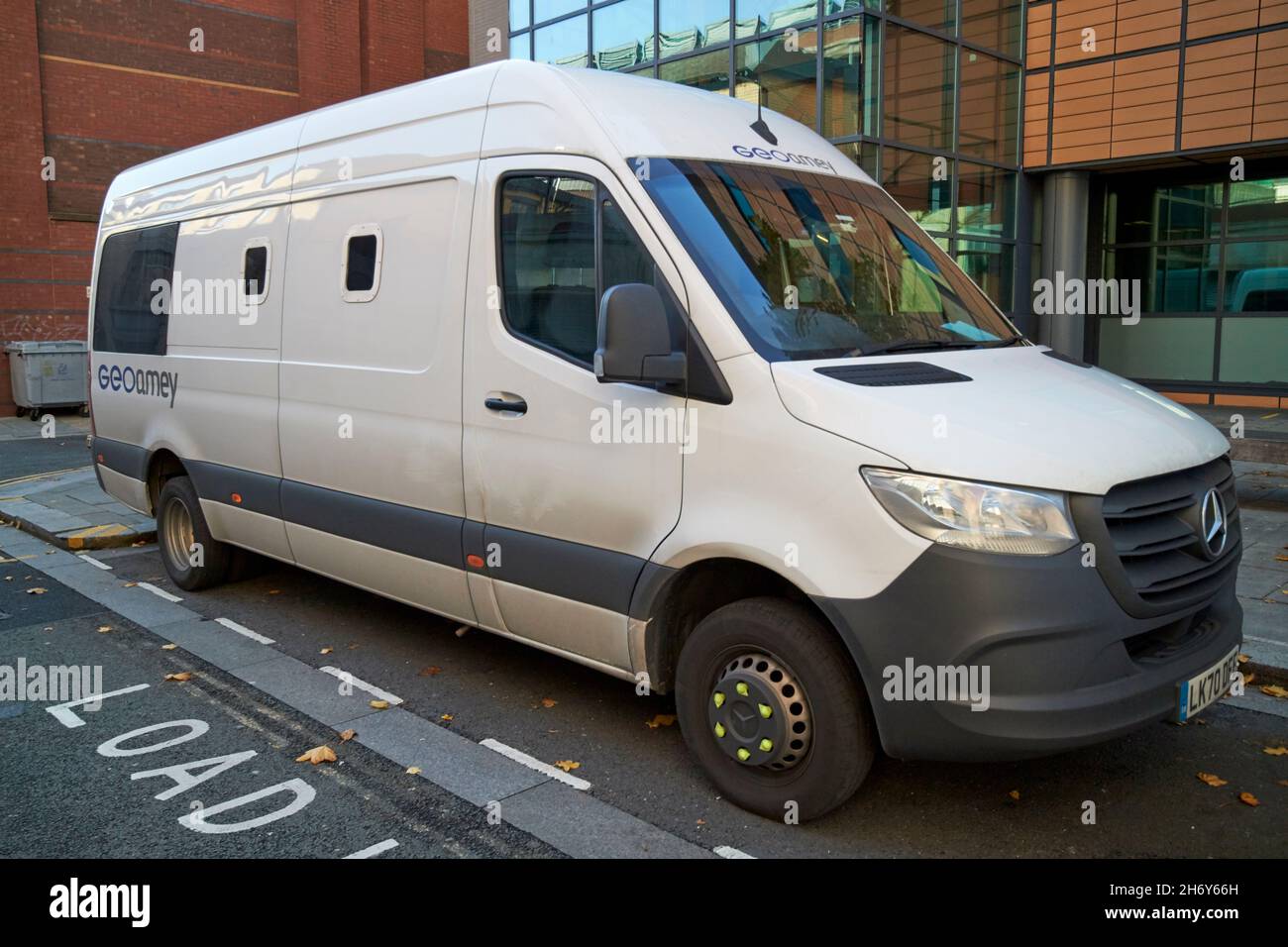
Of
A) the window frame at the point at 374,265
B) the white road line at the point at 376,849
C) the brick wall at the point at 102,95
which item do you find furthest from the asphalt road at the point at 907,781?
the brick wall at the point at 102,95

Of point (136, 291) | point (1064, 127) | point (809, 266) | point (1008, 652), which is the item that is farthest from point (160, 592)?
point (1064, 127)

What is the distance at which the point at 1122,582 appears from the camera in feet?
10.8

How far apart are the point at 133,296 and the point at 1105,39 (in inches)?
524

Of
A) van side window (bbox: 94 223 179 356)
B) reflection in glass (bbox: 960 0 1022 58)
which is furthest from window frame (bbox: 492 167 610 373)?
reflection in glass (bbox: 960 0 1022 58)

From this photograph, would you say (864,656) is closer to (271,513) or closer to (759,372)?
(759,372)

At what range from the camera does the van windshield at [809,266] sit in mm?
3867

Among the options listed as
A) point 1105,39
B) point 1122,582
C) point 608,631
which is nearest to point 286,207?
point 608,631

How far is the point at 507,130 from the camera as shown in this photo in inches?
180

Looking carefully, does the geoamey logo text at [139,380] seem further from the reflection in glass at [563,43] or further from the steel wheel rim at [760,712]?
the reflection in glass at [563,43]

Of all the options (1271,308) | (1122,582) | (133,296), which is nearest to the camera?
(1122,582)

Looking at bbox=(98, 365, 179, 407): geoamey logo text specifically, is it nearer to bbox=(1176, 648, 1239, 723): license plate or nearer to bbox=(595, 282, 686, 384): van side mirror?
bbox=(595, 282, 686, 384): van side mirror

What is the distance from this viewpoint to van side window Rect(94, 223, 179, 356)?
23.4 ft

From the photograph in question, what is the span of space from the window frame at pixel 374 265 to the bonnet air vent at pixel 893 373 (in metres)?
2.53

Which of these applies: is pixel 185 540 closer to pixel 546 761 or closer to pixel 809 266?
pixel 546 761
